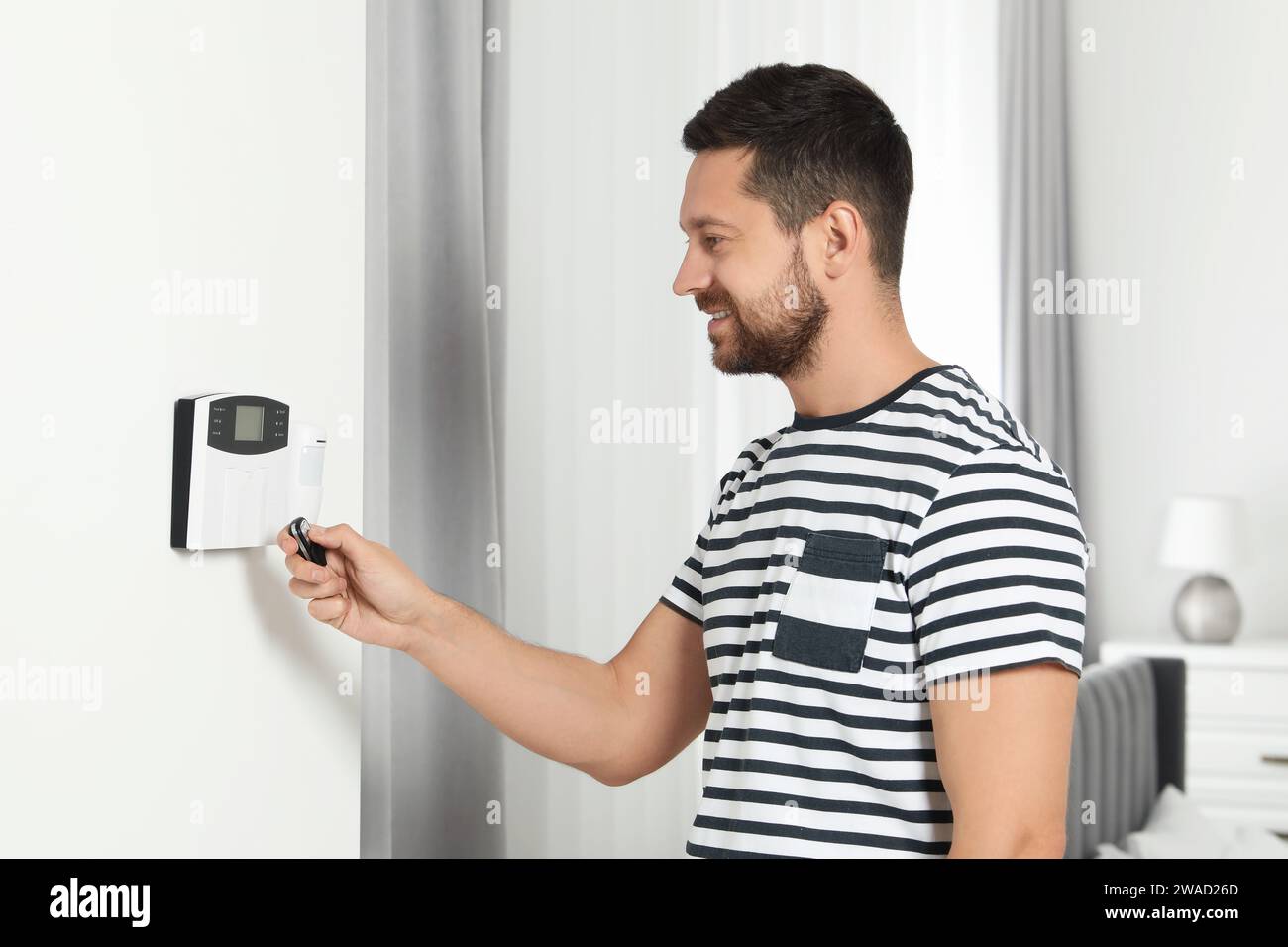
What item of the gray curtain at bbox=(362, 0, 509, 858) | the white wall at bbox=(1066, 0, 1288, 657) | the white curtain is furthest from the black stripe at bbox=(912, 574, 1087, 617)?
the white wall at bbox=(1066, 0, 1288, 657)

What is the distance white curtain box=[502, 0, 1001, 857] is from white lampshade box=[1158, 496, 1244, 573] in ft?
5.58

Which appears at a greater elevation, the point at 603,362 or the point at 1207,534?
the point at 603,362

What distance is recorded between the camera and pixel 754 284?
1.08 m

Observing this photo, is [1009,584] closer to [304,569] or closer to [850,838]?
[850,838]

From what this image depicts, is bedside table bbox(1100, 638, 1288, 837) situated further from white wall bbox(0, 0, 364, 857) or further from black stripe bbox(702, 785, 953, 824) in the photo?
white wall bbox(0, 0, 364, 857)

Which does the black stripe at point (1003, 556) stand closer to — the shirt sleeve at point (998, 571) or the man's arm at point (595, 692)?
the shirt sleeve at point (998, 571)

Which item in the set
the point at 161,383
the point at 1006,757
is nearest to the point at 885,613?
the point at 1006,757

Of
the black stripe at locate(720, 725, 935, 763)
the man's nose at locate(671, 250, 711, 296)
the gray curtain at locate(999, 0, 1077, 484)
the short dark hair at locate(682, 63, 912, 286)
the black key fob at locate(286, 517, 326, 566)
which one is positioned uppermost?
the gray curtain at locate(999, 0, 1077, 484)

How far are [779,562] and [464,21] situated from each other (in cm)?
95

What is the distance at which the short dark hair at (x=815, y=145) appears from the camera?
1.09 metres

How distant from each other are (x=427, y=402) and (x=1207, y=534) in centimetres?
258

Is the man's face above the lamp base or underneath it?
above

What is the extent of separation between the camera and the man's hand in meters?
0.94
